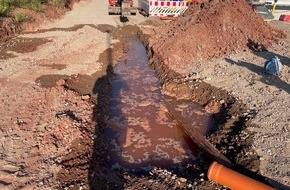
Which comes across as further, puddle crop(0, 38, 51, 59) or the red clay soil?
the red clay soil

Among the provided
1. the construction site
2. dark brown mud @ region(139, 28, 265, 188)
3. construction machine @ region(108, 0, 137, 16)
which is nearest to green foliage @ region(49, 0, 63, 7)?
the construction site

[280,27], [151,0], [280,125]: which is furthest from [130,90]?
[280,27]

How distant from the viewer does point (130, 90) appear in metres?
13.2

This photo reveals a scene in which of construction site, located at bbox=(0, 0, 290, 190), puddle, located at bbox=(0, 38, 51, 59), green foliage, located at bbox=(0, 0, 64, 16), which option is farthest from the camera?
green foliage, located at bbox=(0, 0, 64, 16)

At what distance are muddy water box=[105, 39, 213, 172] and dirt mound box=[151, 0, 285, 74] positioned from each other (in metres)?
2.07

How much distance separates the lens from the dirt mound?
1486 cm

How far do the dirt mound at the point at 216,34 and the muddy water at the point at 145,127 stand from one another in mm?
2071

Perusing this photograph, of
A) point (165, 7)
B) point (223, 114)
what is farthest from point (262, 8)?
point (223, 114)

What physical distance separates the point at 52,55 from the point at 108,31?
5040 mm

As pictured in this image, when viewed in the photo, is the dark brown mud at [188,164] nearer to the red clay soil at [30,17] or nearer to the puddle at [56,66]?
the puddle at [56,66]

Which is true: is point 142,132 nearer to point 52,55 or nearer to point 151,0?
point 52,55

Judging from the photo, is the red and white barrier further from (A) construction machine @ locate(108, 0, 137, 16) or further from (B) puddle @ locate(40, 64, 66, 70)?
(B) puddle @ locate(40, 64, 66, 70)

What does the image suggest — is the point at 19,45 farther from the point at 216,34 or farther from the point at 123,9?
the point at 216,34

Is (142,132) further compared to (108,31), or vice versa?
(108,31)
